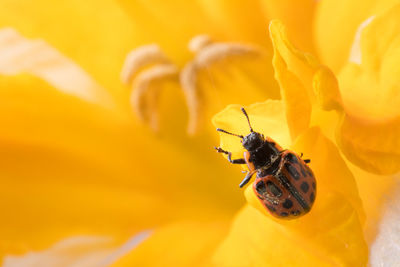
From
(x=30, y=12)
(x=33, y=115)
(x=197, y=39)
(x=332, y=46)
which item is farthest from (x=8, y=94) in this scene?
(x=332, y=46)

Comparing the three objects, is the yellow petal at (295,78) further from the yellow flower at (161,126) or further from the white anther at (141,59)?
the white anther at (141,59)

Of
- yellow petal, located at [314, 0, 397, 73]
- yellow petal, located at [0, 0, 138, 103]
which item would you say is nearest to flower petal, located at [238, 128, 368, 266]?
yellow petal, located at [314, 0, 397, 73]

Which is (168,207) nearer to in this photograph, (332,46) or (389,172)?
(332,46)

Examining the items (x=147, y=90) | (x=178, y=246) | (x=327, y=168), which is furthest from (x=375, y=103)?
(x=147, y=90)

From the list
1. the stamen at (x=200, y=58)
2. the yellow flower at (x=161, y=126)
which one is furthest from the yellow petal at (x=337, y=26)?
the stamen at (x=200, y=58)

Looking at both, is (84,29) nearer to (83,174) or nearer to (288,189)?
(83,174)

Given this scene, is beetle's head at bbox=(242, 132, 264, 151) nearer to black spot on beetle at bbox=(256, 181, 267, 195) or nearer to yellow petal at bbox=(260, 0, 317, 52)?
black spot on beetle at bbox=(256, 181, 267, 195)
